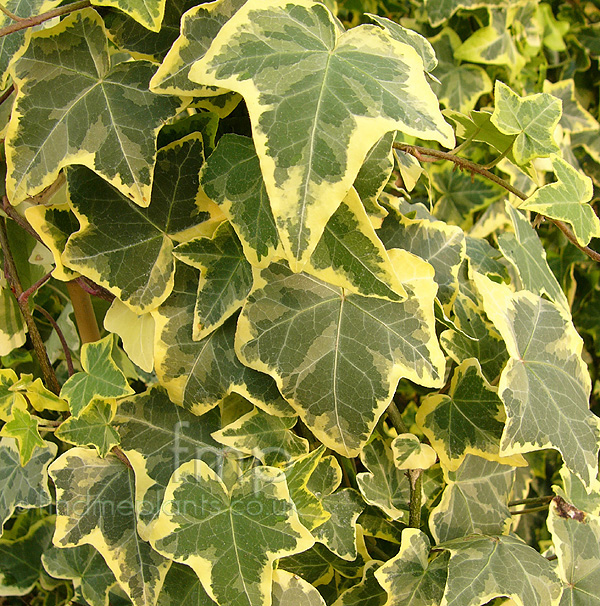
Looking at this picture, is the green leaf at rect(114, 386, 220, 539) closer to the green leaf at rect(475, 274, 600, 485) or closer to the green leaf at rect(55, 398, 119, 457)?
the green leaf at rect(55, 398, 119, 457)

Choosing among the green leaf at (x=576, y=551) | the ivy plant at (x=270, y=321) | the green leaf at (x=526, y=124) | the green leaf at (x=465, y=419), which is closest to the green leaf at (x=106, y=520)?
the ivy plant at (x=270, y=321)

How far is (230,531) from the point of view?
0.59m

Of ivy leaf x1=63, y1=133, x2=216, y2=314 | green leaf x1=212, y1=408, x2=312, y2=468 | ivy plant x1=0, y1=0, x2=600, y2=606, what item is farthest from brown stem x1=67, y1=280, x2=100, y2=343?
green leaf x1=212, y1=408, x2=312, y2=468

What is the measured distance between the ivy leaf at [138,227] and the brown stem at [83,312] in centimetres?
13

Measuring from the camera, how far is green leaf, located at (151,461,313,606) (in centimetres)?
57

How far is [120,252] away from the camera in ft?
1.97

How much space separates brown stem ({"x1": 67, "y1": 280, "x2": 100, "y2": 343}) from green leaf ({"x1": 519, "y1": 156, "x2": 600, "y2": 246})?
0.53m

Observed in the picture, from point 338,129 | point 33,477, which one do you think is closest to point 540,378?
point 338,129

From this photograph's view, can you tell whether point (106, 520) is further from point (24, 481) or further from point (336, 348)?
point (336, 348)

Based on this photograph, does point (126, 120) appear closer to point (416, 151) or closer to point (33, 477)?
point (416, 151)

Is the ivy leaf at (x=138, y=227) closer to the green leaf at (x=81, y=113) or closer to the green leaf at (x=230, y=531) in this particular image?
the green leaf at (x=81, y=113)

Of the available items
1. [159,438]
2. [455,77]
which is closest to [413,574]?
[159,438]

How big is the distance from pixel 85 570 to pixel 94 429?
→ 11.3 inches

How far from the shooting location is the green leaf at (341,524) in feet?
2.12
